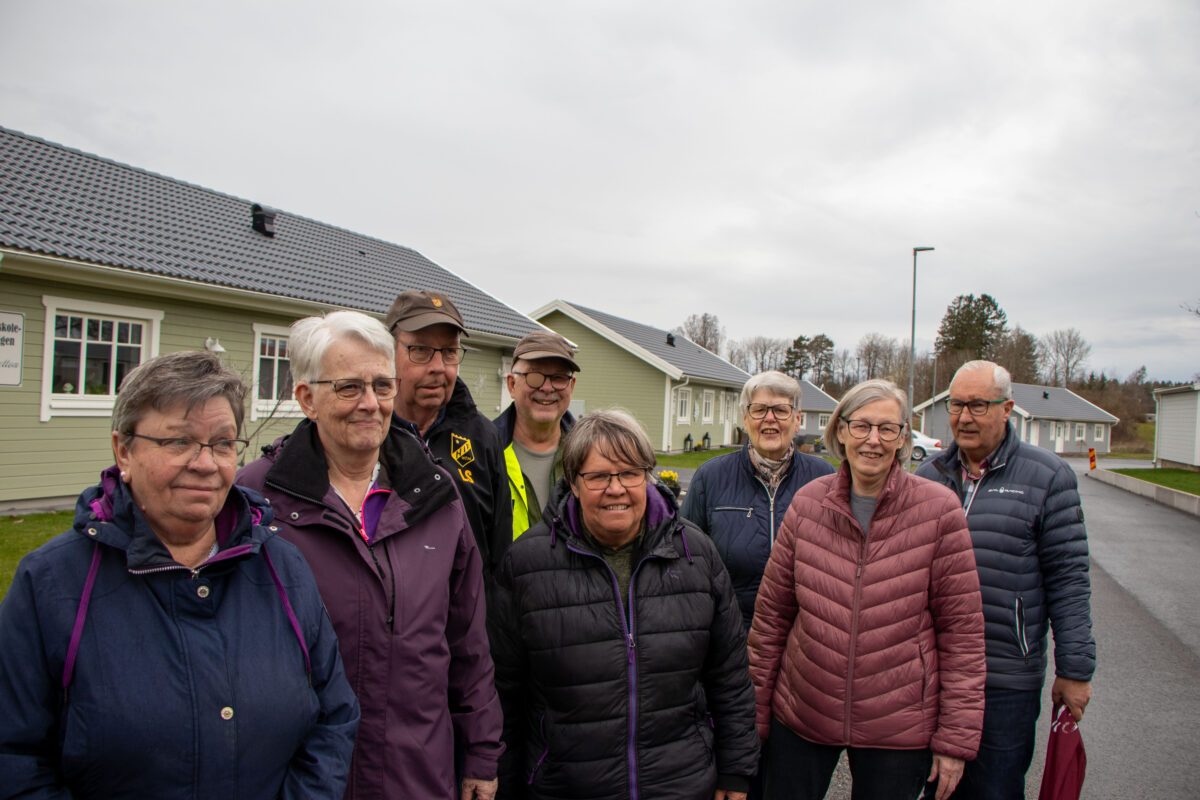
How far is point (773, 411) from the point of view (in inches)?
130

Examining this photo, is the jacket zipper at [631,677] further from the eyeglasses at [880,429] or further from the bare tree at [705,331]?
the bare tree at [705,331]

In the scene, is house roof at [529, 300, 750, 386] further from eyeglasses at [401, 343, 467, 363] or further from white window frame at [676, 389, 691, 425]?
eyeglasses at [401, 343, 467, 363]

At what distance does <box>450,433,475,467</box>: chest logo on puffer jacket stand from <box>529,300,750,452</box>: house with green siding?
22.2 meters

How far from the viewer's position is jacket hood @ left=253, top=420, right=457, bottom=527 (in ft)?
6.54

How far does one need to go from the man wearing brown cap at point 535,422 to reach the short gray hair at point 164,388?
1528mm

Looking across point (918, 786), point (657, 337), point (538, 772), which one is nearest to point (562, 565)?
point (538, 772)

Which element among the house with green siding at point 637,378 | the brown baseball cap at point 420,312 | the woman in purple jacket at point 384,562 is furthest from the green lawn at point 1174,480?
the woman in purple jacket at point 384,562

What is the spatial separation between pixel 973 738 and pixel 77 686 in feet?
9.11

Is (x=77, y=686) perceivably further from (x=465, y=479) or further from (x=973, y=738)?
(x=973, y=738)

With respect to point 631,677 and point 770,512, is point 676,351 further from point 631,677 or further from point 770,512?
point 631,677

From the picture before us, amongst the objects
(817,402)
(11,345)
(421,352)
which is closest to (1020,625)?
(421,352)

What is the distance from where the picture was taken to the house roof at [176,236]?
10.5 m

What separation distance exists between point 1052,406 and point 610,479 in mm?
57704

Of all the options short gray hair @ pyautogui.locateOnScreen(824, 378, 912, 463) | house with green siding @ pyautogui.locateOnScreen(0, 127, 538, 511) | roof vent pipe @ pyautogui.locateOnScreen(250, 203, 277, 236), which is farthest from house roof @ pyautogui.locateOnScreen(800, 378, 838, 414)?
short gray hair @ pyautogui.locateOnScreen(824, 378, 912, 463)
